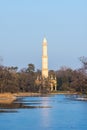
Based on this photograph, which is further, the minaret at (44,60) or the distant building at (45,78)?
the minaret at (44,60)

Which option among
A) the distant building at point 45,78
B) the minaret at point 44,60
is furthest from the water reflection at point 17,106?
the minaret at point 44,60

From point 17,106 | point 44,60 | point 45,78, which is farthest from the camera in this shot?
point 44,60

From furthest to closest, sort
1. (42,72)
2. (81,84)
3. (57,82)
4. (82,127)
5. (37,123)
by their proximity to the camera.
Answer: (42,72) → (57,82) → (81,84) → (37,123) → (82,127)

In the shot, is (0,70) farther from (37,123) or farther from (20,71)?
(37,123)

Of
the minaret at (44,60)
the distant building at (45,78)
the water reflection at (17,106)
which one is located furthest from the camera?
the minaret at (44,60)

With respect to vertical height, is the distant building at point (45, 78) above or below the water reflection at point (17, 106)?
above

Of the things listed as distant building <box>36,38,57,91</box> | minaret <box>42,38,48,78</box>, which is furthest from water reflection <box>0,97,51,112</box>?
minaret <box>42,38,48,78</box>

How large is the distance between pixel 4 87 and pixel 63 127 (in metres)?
74.2

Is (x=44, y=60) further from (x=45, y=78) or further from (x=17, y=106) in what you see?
(x=17, y=106)

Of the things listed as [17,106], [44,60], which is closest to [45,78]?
[44,60]

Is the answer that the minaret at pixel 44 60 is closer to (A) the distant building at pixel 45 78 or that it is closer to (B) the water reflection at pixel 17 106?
(A) the distant building at pixel 45 78

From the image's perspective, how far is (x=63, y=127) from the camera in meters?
39.8

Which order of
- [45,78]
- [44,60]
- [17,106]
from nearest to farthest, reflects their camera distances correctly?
[17,106] < [45,78] < [44,60]

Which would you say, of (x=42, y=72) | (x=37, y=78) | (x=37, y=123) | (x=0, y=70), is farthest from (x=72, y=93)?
(x=37, y=123)
